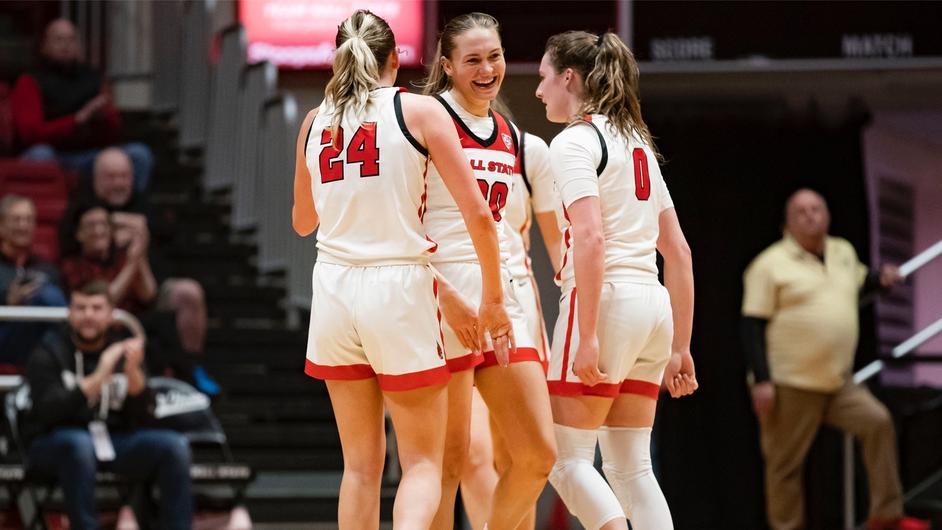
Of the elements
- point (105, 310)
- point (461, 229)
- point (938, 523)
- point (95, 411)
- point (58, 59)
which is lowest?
point (938, 523)

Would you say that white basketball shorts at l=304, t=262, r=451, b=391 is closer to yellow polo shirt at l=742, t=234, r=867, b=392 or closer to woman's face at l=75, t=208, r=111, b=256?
yellow polo shirt at l=742, t=234, r=867, b=392

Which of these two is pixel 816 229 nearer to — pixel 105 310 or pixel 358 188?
pixel 105 310

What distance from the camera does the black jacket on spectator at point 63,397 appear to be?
709 centimetres

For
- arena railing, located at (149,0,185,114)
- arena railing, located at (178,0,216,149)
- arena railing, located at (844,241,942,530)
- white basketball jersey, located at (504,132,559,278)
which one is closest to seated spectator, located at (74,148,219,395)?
arena railing, located at (178,0,216,149)

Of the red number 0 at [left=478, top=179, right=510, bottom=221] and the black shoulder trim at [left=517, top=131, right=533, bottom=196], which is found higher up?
the black shoulder trim at [left=517, top=131, right=533, bottom=196]

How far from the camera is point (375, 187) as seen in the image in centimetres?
383

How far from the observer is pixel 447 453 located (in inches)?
166

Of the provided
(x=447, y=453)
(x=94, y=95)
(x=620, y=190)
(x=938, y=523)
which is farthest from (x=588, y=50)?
(x=94, y=95)

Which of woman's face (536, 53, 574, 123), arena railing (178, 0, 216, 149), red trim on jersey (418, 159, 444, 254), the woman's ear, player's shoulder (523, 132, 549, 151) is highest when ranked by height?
arena railing (178, 0, 216, 149)

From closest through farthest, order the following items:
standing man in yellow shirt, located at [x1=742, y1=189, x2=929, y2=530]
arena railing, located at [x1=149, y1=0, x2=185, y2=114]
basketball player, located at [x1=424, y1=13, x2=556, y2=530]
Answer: basketball player, located at [x1=424, y1=13, x2=556, y2=530] → standing man in yellow shirt, located at [x1=742, y1=189, x2=929, y2=530] → arena railing, located at [x1=149, y1=0, x2=185, y2=114]

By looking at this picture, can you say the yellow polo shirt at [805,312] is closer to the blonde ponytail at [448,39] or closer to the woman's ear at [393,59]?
the blonde ponytail at [448,39]

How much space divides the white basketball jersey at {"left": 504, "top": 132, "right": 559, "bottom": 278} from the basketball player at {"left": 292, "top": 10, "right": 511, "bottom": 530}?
1059mm

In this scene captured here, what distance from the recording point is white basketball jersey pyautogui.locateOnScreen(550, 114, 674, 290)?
4.27 meters

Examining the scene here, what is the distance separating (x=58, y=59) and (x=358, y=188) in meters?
7.28
